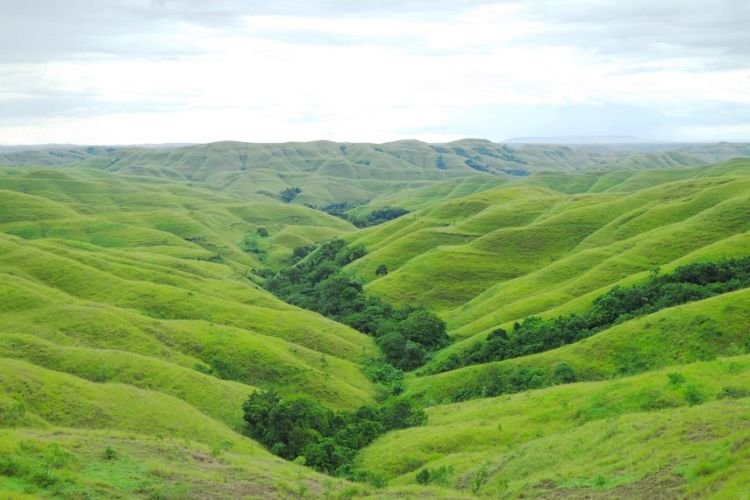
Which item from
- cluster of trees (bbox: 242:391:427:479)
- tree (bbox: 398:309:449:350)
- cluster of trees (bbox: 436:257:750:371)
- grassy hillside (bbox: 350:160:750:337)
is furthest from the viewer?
grassy hillside (bbox: 350:160:750:337)

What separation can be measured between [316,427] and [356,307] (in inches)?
2175

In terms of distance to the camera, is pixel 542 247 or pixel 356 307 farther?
pixel 542 247

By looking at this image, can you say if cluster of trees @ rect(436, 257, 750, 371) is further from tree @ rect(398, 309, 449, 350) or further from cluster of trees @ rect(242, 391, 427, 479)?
cluster of trees @ rect(242, 391, 427, 479)

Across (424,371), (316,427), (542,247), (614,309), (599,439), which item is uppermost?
(542,247)

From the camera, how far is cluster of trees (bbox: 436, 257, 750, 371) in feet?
246

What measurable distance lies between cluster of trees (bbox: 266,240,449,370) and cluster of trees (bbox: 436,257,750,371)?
9975mm

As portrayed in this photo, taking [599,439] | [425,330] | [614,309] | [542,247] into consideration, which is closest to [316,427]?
[599,439]

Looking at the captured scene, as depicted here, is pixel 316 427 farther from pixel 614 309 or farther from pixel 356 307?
pixel 356 307

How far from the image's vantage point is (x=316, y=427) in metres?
58.3

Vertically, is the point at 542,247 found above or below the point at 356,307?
above

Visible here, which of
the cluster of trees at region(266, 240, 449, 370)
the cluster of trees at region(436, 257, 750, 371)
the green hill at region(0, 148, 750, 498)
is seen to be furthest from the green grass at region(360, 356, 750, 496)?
the cluster of trees at region(266, 240, 449, 370)

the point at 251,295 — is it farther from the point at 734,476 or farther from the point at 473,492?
→ the point at 734,476

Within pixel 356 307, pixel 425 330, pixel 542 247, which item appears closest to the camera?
pixel 425 330

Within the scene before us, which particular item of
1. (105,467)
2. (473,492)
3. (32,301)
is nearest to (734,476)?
(473,492)
